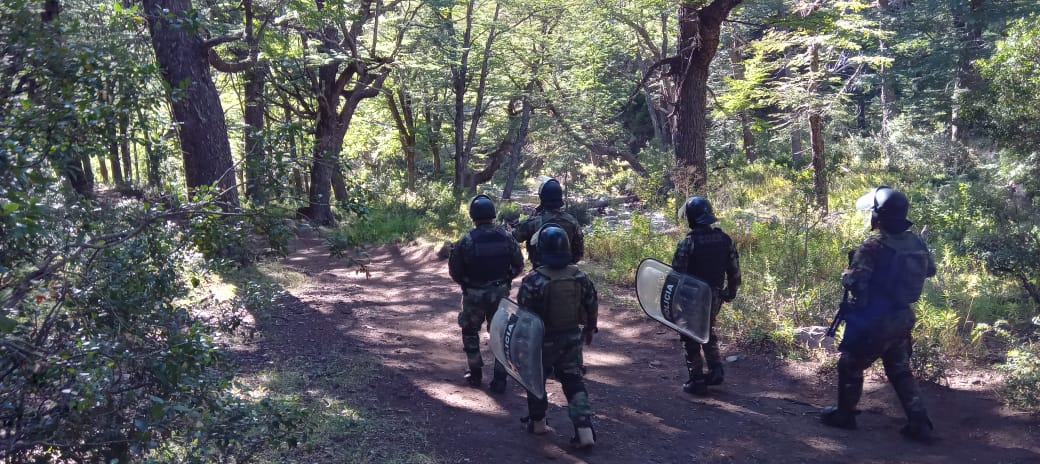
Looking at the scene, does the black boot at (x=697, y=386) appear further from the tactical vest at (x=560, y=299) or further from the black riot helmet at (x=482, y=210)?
the black riot helmet at (x=482, y=210)

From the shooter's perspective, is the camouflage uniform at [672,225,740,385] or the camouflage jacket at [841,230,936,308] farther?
the camouflage uniform at [672,225,740,385]

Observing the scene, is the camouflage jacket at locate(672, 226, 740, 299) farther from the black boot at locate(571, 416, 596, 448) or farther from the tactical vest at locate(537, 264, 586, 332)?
the black boot at locate(571, 416, 596, 448)

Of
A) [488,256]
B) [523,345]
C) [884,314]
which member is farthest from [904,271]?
[488,256]

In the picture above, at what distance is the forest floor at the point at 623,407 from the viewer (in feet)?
18.0

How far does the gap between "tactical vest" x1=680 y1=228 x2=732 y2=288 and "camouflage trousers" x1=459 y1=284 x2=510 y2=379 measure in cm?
182

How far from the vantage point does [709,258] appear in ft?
21.7

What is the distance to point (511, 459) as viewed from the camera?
211 inches

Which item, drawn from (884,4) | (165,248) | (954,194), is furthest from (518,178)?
(165,248)

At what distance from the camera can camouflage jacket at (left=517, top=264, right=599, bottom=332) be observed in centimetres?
552

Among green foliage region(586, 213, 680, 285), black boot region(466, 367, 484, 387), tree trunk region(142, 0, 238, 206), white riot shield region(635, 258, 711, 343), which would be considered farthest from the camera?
green foliage region(586, 213, 680, 285)

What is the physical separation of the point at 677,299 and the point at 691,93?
7113 mm

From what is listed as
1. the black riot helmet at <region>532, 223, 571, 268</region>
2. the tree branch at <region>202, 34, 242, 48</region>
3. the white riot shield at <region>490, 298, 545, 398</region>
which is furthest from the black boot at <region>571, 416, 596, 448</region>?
the tree branch at <region>202, 34, 242, 48</region>

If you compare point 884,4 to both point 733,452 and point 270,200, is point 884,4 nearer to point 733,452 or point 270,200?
point 733,452

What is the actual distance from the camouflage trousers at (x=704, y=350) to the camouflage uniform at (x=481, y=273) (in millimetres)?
1795
